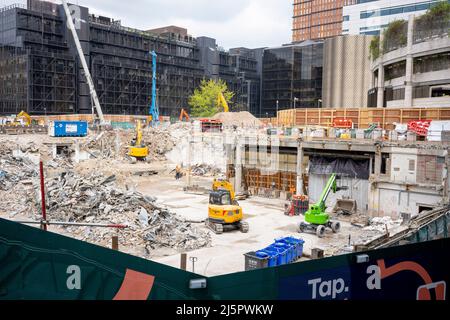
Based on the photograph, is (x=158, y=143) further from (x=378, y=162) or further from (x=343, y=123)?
(x=378, y=162)

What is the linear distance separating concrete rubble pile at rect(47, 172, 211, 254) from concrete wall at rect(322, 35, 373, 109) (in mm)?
A: 67273

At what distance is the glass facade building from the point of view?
325 ft

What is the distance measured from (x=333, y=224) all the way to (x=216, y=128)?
3749 centimetres

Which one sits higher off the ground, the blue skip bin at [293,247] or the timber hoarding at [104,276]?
the timber hoarding at [104,276]

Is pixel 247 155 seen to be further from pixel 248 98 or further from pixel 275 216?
pixel 248 98

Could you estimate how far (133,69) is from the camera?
332 ft

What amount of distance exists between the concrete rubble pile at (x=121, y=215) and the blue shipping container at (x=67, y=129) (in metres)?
30.8

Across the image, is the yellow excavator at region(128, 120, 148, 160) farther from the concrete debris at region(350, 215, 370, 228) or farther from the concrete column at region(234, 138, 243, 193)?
the concrete debris at region(350, 215, 370, 228)

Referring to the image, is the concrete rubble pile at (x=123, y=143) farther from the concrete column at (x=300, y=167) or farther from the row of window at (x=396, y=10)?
the row of window at (x=396, y=10)

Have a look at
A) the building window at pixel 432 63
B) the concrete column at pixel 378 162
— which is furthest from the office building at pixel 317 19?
the concrete column at pixel 378 162

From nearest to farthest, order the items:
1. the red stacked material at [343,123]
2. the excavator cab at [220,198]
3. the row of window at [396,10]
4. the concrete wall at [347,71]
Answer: the excavator cab at [220,198] < the red stacked material at [343,123] < the row of window at [396,10] < the concrete wall at [347,71]

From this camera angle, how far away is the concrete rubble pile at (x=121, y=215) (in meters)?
22.5

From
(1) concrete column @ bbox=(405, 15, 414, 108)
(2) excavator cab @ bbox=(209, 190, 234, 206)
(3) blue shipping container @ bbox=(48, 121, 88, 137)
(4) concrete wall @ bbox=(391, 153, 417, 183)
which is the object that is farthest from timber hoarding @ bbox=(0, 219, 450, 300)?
(3) blue shipping container @ bbox=(48, 121, 88, 137)
